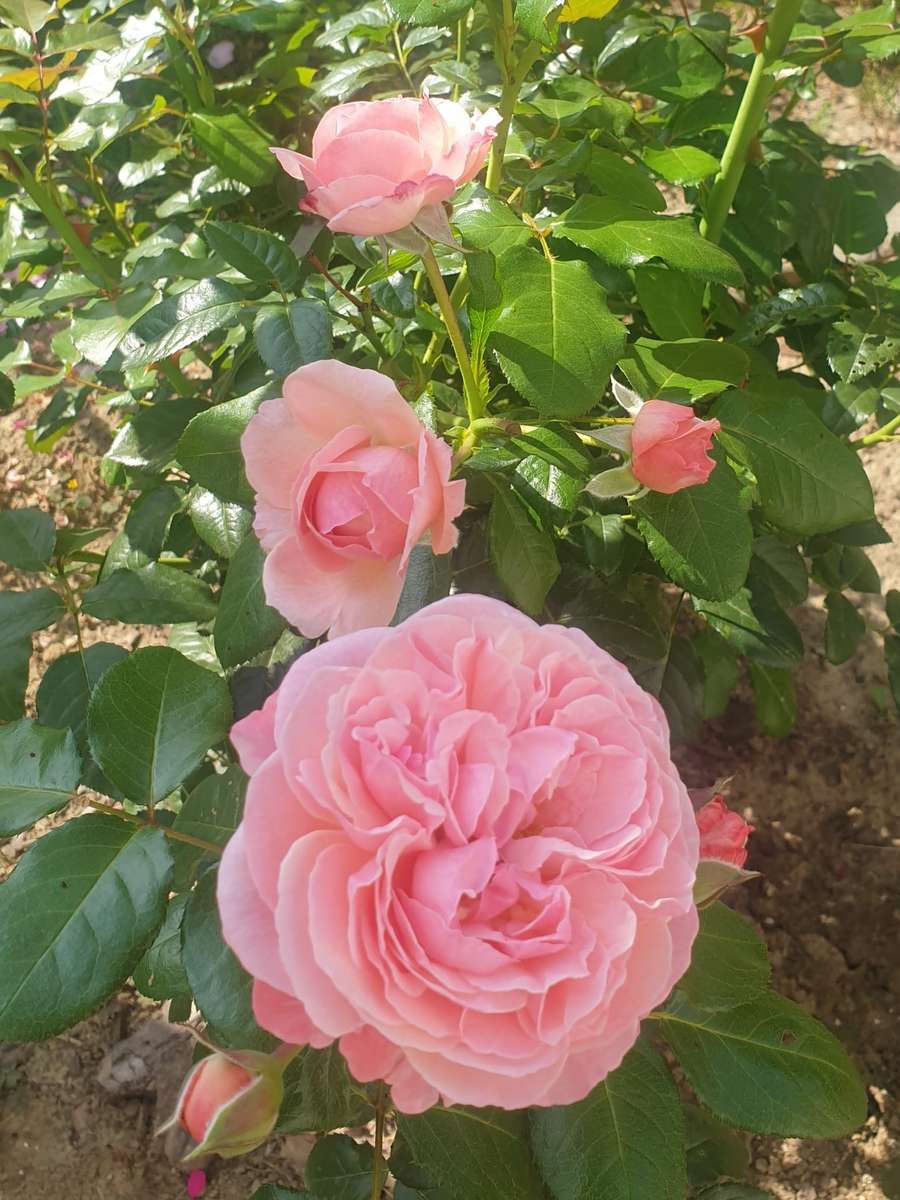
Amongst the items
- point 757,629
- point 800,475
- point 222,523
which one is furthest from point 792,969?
point 222,523

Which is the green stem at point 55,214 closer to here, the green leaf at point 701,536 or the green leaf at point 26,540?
the green leaf at point 26,540

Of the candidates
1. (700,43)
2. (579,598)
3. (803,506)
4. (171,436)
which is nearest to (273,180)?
(171,436)

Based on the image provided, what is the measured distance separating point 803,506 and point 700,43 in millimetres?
616

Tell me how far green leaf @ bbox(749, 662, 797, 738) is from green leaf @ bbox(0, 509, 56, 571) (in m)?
1.06

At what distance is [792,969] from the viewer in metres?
1.62

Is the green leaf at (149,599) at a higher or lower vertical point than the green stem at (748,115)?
lower

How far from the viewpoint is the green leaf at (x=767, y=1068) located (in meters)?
0.74

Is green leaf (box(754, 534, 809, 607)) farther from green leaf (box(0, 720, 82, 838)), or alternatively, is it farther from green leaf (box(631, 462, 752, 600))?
green leaf (box(0, 720, 82, 838))

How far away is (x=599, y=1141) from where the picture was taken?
0.67 m

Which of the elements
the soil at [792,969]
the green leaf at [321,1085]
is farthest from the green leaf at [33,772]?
the soil at [792,969]

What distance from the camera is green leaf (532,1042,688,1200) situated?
0.67 meters

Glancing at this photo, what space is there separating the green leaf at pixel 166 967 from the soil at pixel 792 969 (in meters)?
0.77

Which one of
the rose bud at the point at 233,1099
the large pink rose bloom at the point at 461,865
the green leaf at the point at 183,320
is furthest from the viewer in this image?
the green leaf at the point at 183,320

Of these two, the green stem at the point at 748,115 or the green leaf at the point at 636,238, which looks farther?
the green stem at the point at 748,115
